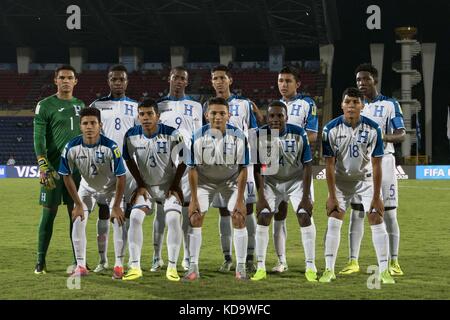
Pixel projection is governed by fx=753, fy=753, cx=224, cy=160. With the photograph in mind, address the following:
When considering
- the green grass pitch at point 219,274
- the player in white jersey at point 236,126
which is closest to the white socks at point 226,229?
the player in white jersey at point 236,126

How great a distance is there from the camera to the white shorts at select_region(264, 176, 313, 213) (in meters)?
7.27

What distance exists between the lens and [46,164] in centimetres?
764

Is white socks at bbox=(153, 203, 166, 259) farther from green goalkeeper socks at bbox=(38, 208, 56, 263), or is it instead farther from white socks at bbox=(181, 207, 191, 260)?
green goalkeeper socks at bbox=(38, 208, 56, 263)

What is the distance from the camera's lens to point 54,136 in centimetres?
790

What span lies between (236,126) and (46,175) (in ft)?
6.58

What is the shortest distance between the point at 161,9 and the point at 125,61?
541 cm

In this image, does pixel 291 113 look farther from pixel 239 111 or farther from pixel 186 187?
pixel 186 187

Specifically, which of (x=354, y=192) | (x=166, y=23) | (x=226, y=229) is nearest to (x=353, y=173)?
(x=354, y=192)

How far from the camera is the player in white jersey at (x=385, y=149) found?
7637 millimetres

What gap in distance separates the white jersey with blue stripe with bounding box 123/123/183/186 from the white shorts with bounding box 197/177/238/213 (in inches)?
13.2

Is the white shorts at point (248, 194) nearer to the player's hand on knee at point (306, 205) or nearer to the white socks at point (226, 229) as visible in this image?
the white socks at point (226, 229)

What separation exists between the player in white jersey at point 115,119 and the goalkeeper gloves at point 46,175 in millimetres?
557

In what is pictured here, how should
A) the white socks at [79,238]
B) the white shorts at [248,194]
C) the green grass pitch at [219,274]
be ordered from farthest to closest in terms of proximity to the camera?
the white shorts at [248,194]
the white socks at [79,238]
the green grass pitch at [219,274]

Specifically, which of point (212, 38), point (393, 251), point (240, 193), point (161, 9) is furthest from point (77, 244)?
point (212, 38)
